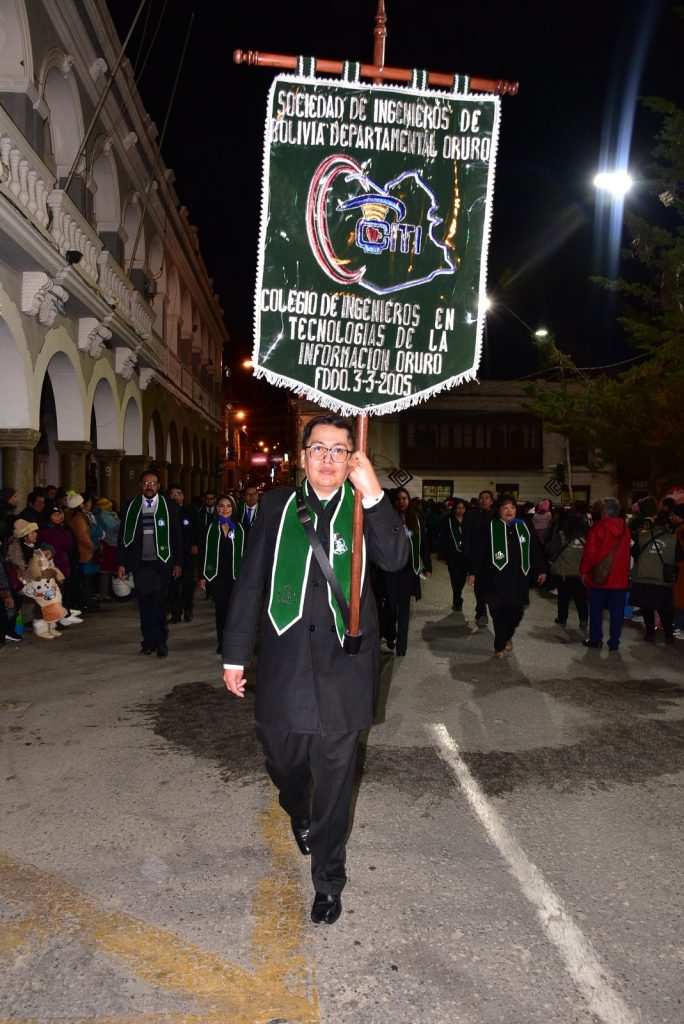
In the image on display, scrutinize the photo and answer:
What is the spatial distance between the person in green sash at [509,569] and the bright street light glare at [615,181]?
10117 millimetres

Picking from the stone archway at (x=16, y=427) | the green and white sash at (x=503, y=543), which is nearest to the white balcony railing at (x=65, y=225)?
the stone archway at (x=16, y=427)

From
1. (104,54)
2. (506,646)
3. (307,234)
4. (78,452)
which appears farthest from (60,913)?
(104,54)

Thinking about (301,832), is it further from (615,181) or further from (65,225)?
(615,181)

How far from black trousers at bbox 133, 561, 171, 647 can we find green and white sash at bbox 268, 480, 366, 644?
18.6 ft

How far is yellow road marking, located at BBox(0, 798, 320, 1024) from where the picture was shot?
2768mm

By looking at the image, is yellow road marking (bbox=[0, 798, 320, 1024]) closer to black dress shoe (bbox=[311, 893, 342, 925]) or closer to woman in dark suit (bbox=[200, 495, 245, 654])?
black dress shoe (bbox=[311, 893, 342, 925])

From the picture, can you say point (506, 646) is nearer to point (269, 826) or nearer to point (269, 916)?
point (269, 826)

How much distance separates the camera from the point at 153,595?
29.1 feet

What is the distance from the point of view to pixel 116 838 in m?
4.16

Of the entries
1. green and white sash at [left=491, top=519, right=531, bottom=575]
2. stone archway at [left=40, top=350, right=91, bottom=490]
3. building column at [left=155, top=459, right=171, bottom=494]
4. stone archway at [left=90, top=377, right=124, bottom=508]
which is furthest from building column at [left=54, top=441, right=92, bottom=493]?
green and white sash at [left=491, top=519, right=531, bottom=575]

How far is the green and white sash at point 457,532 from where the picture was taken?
1328 centimetres

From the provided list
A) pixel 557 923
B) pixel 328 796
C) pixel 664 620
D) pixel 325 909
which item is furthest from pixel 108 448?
pixel 557 923

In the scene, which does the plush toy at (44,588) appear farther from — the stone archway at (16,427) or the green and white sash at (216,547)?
the stone archway at (16,427)

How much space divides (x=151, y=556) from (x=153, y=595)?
17.3 inches
